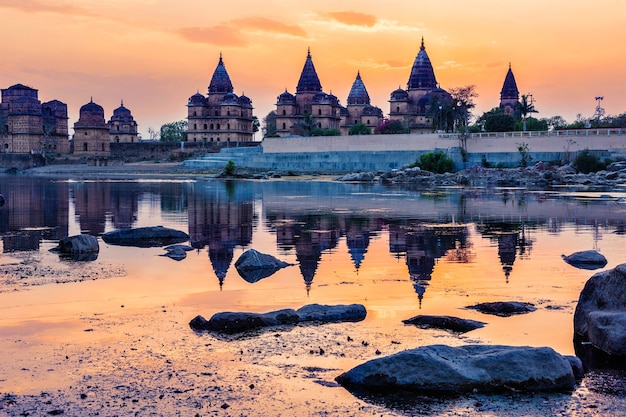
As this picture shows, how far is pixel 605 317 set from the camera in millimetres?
9727

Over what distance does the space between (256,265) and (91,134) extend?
3991 inches

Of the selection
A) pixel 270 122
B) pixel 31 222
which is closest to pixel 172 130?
pixel 270 122

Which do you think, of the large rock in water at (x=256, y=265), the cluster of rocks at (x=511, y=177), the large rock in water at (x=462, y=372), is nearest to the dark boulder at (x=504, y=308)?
the large rock in water at (x=462, y=372)

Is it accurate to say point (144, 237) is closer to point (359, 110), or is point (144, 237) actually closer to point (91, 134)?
point (91, 134)

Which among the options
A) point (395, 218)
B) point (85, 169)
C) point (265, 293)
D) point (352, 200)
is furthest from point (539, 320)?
point (85, 169)

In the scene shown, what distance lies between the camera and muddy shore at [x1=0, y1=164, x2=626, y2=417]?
7.64m

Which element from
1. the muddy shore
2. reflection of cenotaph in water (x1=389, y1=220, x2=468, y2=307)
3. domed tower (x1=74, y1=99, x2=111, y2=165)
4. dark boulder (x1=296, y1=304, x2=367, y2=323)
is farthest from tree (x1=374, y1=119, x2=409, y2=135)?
the muddy shore

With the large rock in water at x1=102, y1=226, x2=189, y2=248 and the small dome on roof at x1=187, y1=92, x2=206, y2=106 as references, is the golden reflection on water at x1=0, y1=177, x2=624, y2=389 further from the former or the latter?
the small dome on roof at x1=187, y1=92, x2=206, y2=106

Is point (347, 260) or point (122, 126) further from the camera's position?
point (122, 126)

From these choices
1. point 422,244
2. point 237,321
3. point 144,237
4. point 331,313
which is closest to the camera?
point 237,321

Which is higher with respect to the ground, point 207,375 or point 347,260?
point 347,260

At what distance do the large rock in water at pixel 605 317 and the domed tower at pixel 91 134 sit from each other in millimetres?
104739

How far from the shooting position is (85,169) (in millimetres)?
96000

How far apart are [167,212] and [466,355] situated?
2345 centimetres
